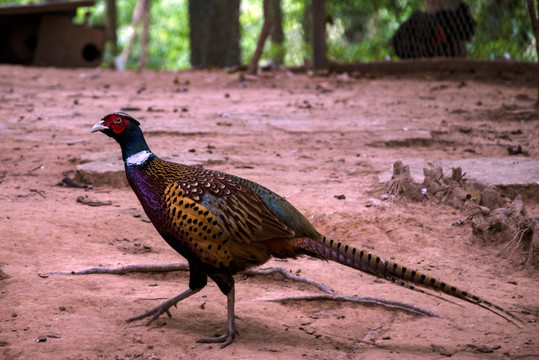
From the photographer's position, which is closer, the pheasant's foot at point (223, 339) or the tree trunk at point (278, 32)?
the pheasant's foot at point (223, 339)

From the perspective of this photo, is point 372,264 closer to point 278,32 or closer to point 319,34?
point 319,34

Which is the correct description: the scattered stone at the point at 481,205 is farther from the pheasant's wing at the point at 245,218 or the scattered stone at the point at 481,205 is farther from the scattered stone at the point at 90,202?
the scattered stone at the point at 90,202

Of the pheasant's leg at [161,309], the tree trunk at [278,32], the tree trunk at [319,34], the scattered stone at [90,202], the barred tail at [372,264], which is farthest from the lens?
the tree trunk at [278,32]

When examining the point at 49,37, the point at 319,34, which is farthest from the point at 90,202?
the point at 49,37

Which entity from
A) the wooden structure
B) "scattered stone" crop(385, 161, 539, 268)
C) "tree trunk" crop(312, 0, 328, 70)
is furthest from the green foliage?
"scattered stone" crop(385, 161, 539, 268)

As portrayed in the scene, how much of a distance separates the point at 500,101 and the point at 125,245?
5.32m

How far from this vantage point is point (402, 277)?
2.86 m

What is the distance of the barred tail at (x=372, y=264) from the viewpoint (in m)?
2.80

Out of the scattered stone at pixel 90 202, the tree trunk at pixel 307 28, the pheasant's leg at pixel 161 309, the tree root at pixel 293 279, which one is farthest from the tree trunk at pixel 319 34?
the pheasant's leg at pixel 161 309

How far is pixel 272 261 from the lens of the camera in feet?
13.0

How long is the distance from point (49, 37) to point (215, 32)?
2.74 metres

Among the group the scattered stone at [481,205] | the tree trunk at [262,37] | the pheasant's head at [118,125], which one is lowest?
the scattered stone at [481,205]

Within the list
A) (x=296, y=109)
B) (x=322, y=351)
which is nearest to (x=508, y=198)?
(x=322, y=351)

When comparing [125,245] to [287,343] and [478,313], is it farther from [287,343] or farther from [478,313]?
[478,313]
